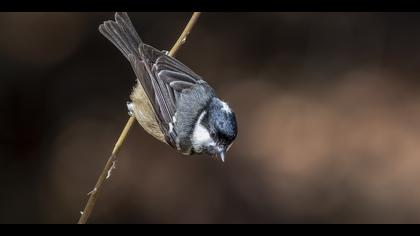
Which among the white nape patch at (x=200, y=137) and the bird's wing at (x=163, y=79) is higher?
the bird's wing at (x=163, y=79)

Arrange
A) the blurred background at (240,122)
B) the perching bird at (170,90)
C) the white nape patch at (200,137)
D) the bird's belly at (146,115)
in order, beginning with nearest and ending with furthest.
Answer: the white nape patch at (200,137) < the perching bird at (170,90) < the bird's belly at (146,115) < the blurred background at (240,122)

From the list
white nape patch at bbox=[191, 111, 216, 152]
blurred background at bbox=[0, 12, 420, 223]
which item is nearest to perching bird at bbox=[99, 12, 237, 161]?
white nape patch at bbox=[191, 111, 216, 152]

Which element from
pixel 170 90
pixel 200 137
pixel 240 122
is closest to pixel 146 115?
pixel 170 90

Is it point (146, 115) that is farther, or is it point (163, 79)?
point (146, 115)

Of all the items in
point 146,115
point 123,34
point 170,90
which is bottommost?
point 146,115

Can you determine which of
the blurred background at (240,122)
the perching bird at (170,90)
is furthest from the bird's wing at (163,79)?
the blurred background at (240,122)

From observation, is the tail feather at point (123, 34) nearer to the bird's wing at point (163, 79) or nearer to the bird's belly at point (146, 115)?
the bird's wing at point (163, 79)

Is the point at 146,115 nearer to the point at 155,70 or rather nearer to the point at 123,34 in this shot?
the point at 155,70

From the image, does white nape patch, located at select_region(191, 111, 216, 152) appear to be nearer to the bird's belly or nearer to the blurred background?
the bird's belly
